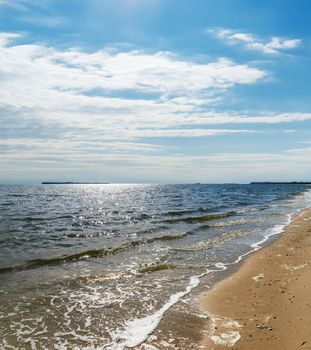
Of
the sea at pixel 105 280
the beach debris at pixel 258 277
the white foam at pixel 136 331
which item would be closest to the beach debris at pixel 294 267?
the beach debris at pixel 258 277

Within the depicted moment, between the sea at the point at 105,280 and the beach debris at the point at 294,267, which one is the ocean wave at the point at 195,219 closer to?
the sea at the point at 105,280

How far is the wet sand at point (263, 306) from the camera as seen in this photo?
7.89 meters

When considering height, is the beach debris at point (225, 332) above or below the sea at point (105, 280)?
above

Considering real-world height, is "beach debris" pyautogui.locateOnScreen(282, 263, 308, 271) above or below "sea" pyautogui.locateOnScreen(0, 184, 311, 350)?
above

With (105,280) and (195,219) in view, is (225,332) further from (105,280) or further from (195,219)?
(195,219)

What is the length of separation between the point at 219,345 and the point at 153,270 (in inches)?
289

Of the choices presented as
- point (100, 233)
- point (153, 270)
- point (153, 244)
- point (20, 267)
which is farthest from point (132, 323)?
point (100, 233)

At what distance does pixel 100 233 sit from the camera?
26109 mm

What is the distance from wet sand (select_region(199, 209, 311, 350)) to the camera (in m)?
7.89

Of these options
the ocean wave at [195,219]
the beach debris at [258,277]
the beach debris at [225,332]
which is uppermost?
the beach debris at [225,332]

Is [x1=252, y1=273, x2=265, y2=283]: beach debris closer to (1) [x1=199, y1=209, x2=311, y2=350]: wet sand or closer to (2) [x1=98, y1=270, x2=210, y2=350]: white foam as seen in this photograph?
(1) [x1=199, y1=209, x2=311, y2=350]: wet sand

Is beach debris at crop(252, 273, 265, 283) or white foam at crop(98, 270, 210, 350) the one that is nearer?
white foam at crop(98, 270, 210, 350)

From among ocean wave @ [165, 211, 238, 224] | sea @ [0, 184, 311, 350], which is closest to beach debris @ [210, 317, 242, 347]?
sea @ [0, 184, 311, 350]

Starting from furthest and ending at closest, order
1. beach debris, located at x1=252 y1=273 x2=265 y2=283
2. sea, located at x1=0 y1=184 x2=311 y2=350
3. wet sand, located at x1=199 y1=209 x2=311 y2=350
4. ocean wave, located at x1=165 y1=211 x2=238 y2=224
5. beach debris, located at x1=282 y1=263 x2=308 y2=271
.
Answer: ocean wave, located at x1=165 y1=211 x2=238 y2=224 → beach debris, located at x1=282 y1=263 x2=308 y2=271 → beach debris, located at x1=252 y1=273 x2=265 y2=283 → sea, located at x1=0 y1=184 x2=311 y2=350 → wet sand, located at x1=199 y1=209 x2=311 y2=350
